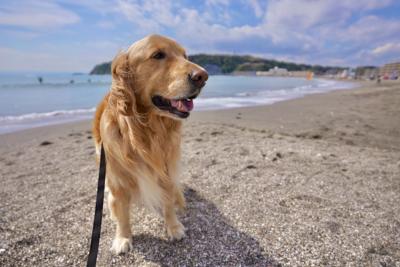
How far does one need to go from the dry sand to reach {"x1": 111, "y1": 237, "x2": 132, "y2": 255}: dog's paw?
0.22 ft

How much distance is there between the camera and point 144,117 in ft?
7.38

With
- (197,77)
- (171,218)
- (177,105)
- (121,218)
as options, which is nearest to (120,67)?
(177,105)

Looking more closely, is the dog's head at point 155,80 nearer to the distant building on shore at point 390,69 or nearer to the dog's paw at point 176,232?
the dog's paw at point 176,232

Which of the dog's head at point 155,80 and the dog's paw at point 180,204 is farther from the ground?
the dog's head at point 155,80

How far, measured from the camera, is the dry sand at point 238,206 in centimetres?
230

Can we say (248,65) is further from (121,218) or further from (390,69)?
(121,218)

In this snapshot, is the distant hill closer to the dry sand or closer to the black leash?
the dry sand

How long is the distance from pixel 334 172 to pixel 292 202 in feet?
4.27

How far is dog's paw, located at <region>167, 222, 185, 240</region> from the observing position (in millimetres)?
2537

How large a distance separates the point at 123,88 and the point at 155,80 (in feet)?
0.94

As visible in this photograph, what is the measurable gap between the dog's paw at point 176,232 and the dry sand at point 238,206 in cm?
6

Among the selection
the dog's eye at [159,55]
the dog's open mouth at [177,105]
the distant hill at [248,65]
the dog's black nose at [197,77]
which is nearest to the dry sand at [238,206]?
the dog's open mouth at [177,105]

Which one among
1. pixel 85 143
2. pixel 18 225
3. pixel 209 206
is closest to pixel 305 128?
pixel 209 206

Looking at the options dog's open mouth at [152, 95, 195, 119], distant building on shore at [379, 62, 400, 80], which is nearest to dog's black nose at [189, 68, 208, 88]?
dog's open mouth at [152, 95, 195, 119]
